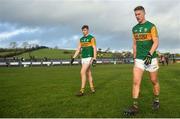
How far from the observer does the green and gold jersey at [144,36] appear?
993 cm

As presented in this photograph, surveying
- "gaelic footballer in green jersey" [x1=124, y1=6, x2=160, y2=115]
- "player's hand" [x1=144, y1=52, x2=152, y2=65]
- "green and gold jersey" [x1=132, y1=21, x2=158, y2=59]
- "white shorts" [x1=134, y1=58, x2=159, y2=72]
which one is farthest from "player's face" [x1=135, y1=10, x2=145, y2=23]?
"white shorts" [x1=134, y1=58, x2=159, y2=72]

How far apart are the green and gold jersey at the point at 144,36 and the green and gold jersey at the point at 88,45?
156 inches

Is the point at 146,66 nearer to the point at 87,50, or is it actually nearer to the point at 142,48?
the point at 142,48

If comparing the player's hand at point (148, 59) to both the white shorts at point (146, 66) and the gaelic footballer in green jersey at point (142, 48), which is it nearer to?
the gaelic footballer in green jersey at point (142, 48)

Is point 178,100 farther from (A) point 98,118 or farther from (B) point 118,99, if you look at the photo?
(A) point 98,118

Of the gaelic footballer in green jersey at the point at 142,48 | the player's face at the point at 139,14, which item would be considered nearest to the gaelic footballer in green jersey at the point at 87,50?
the gaelic footballer in green jersey at the point at 142,48

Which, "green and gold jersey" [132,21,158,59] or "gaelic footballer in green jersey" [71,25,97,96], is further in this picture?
"gaelic footballer in green jersey" [71,25,97,96]

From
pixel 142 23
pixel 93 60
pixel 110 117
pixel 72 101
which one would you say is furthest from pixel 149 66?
pixel 93 60

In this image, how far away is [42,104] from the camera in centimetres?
1122

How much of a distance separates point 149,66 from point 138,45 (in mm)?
621

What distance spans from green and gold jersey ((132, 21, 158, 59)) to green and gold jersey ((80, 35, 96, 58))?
3.95 metres

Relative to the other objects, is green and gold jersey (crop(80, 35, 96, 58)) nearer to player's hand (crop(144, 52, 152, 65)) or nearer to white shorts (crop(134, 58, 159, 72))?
white shorts (crop(134, 58, 159, 72))

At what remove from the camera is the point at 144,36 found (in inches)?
394

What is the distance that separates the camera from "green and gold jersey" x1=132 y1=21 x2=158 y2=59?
9.93 meters
